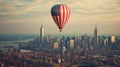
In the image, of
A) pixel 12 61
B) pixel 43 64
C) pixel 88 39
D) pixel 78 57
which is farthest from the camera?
pixel 88 39

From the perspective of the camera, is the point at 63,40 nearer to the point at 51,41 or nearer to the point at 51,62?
the point at 51,41

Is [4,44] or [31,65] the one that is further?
[4,44]

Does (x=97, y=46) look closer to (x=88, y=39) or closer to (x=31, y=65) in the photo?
(x=88, y=39)

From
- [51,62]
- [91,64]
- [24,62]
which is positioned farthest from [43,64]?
[91,64]

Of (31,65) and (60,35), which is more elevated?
(60,35)

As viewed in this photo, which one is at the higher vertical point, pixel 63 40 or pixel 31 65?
pixel 63 40

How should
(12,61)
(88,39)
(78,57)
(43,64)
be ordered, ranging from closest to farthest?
(43,64)
(12,61)
(78,57)
(88,39)

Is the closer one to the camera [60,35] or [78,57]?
[60,35]

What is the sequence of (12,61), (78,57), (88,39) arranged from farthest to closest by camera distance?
1. (88,39)
2. (78,57)
3. (12,61)

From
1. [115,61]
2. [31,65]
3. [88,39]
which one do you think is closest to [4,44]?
[31,65]
